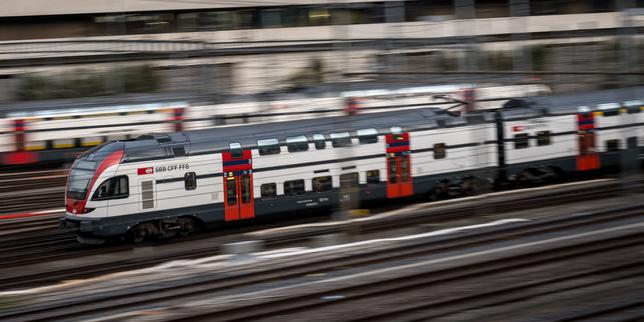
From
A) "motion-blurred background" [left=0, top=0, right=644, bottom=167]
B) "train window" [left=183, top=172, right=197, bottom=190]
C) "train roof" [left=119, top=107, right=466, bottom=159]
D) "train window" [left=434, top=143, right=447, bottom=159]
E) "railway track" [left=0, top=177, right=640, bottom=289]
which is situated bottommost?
"railway track" [left=0, top=177, right=640, bottom=289]

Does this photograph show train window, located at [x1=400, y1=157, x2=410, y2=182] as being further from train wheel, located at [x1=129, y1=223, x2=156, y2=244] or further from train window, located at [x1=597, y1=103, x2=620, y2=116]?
train wheel, located at [x1=129, y1=223, x2=156, y2=244]

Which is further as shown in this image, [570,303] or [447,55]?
[447,55]

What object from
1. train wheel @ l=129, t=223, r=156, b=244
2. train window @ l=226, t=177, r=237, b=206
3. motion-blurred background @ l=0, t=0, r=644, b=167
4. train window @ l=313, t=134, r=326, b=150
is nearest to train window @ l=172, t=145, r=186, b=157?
train window @ l=226, t=177, r=237, b=206

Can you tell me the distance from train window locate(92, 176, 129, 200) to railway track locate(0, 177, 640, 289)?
99cm

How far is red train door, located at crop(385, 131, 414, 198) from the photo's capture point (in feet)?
51.2

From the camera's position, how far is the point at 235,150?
1455cm

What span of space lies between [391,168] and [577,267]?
7.21m

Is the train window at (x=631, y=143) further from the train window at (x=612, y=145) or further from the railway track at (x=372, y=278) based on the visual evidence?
the train window at (x=612, y=145)

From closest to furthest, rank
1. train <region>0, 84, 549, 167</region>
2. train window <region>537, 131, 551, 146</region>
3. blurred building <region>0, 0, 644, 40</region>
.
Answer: blurred building <region>0, 0, 644, 40</region> → train window <region>537, 131, 551, 146</region> → train <region>0, 84, 549, 167</region>

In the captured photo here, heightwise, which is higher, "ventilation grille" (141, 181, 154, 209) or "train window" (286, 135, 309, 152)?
"train window" (286, 135, 309, 152)

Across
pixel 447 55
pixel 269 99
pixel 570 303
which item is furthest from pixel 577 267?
pixel 269 99

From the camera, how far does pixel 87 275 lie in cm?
1191

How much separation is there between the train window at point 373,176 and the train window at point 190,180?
3.56m

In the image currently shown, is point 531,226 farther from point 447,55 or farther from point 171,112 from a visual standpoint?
point 171,112
